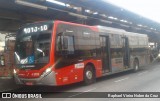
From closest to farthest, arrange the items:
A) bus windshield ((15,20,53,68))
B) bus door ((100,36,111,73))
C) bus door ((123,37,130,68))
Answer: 1. bus windshield ((15,20,53,68))
2. bus door ((100,36,111,73))
3. bus door ((123,37,130,68))

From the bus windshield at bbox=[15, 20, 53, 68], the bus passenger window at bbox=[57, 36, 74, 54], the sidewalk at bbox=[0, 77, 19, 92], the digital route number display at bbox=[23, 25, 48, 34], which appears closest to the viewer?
the bus windshield at bbox=[15, 20, 53, 68]

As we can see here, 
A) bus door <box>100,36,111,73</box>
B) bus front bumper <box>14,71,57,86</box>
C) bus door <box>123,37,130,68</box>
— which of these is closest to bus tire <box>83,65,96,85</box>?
bus door <box>100,36,111,73</box>

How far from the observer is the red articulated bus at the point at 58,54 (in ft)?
39.4

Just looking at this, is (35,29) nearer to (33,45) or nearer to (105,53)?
(33,45)

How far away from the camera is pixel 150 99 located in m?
9.86

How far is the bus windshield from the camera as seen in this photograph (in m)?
12.1

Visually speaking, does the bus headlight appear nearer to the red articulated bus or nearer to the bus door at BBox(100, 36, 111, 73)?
the red articulated bus

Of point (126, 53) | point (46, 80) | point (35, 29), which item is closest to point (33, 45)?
point (35, 29)

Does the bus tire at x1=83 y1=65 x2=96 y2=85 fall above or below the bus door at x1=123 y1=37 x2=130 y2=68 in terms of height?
below

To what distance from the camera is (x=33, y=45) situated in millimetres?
12383

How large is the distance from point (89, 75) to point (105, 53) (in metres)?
2.51

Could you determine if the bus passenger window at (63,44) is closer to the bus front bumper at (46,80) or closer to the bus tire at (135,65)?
the bus front bumper at (46,80)

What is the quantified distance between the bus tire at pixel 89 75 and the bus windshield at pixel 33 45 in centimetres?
298

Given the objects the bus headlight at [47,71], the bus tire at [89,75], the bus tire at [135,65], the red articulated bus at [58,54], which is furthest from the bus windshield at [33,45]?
the bus tire at [135,65]
